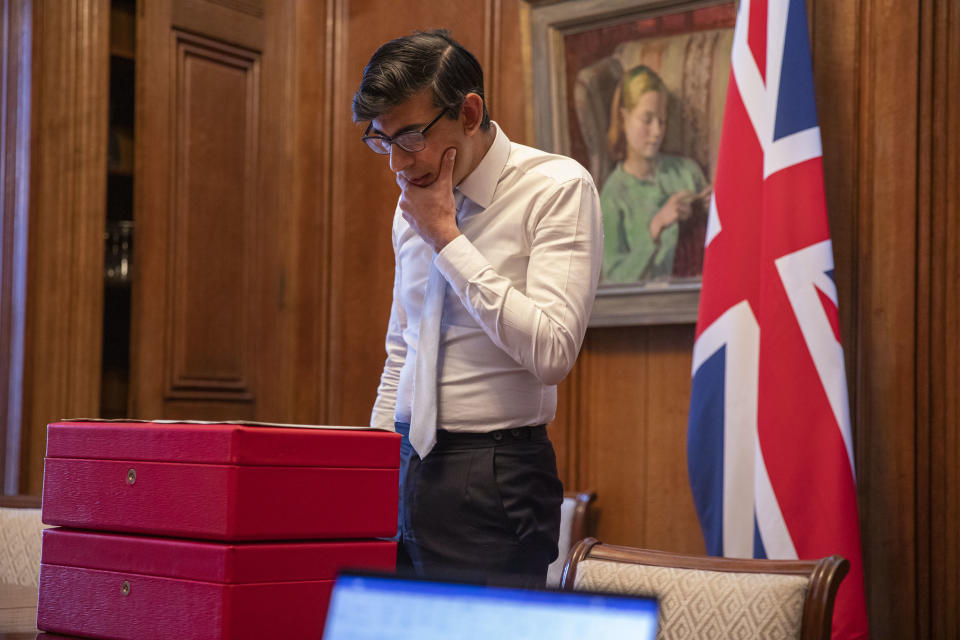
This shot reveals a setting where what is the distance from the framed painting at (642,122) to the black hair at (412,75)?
1.79 metres

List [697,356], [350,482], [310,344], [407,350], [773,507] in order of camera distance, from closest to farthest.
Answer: [350,482] < [407,350] < [773,507] < [697,356] < [310,344]

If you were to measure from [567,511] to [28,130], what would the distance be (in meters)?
2.17

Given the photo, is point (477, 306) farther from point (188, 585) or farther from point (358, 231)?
point (358, 231)

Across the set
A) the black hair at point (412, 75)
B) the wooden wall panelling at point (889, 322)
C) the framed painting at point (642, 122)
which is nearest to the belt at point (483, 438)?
the black hair at point (412, 75)

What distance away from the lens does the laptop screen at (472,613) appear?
0.60 m

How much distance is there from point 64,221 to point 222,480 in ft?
9.51

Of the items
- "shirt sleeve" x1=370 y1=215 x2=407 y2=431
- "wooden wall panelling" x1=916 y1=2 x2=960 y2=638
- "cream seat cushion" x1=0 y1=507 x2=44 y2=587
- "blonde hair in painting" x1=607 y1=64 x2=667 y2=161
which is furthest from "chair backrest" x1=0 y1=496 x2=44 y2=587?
"wooden wall panelling" x1=916 y1=2 x2=960 y2=638

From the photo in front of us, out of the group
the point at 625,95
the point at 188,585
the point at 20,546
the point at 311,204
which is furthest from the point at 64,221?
the point at 188,585

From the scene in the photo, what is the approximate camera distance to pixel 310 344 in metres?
4.27

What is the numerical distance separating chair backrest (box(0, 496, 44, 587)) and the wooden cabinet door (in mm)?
1514

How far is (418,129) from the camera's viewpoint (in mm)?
1600

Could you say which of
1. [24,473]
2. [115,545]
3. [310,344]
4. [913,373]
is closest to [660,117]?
[913,373]

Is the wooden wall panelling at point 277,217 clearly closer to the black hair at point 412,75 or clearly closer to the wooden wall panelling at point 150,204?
the wooden wall panelling at point 150,204

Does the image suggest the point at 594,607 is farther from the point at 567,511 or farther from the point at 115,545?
the point at 567,511
